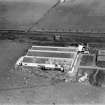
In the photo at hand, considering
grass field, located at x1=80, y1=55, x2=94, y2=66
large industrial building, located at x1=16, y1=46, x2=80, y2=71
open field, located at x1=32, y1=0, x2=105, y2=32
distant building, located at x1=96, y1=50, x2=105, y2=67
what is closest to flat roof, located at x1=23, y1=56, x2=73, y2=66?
large industrial building, located at x1=16, y1=46, x2=80, y2=71

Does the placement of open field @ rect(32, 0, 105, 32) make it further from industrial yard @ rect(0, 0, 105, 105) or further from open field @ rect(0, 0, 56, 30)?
open field @ rect(0, 0, 56, 30)

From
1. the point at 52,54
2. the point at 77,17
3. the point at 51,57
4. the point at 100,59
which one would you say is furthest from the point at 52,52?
the point at 77,17

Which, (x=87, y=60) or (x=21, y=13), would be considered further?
(x=21, y=13)

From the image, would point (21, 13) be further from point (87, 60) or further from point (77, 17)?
point (87, 60)

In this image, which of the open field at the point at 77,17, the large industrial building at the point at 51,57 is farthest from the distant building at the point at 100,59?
the open field at the point at 77,17

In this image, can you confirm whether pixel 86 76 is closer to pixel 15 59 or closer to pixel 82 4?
pixel 15 59

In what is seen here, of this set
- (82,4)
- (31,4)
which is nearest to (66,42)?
(82,4)
